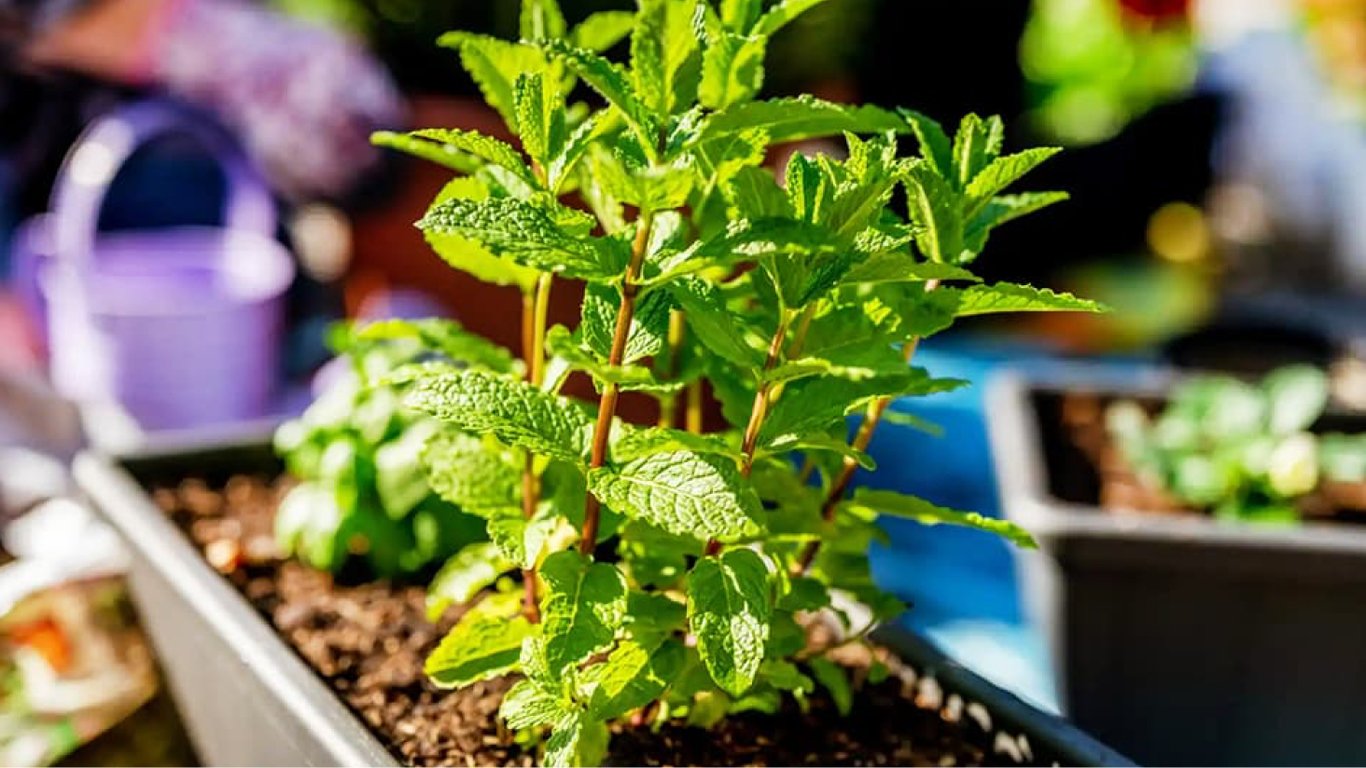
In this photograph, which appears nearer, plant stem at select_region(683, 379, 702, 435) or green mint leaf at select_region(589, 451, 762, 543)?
green mint leaf at select_region(589, 451, 762, 543)

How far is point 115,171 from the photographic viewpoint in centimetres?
177

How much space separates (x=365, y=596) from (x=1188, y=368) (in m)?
1.41

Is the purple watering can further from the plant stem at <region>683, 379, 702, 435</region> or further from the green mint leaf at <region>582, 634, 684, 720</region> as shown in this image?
the green mint leaf at <region>582, 634, 684, 720</region>

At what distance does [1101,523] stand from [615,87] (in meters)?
0.64

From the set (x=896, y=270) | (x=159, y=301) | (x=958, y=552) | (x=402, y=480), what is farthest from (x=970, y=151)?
(x=159, y=301)

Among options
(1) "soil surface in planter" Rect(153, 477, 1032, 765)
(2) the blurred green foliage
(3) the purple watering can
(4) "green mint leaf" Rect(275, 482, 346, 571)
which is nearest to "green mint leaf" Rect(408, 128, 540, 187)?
(1) "soil surface in planter" Rect(153, 477, 1032, 765)

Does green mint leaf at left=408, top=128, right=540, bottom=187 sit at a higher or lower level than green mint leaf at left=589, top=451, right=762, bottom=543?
higher

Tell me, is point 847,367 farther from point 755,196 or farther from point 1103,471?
point 1103,471

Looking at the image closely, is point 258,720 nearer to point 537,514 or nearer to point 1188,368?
point 537,514

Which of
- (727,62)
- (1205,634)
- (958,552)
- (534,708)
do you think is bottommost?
(958,552)

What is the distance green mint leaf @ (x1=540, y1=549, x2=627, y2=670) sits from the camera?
0.59 meters

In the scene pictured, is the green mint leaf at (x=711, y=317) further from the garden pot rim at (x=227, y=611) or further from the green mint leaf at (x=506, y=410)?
the garden pot rim at (x=227, y=611)

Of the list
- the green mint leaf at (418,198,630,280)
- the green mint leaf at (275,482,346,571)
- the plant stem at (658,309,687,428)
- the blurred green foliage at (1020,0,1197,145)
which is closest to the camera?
the green mint leaf at (418,198,630,280)

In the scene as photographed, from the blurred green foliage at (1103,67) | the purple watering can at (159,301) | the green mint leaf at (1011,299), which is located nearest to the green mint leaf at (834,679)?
the green mint leaf at (1011,299)
